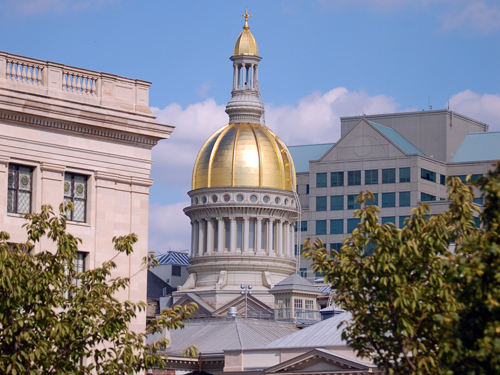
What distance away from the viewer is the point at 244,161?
443 ft

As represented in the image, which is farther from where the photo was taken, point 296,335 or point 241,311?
point 241,311

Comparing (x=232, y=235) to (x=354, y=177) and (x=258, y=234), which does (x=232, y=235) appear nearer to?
(x=258, y=234)

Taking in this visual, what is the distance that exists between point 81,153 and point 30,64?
3417 millimetres

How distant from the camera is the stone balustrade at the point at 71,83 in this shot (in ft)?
152

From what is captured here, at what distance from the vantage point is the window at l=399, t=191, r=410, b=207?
155375mm

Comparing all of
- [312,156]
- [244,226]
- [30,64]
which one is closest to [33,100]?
[30,64]

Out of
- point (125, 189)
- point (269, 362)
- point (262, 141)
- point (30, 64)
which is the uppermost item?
point (262, 141)

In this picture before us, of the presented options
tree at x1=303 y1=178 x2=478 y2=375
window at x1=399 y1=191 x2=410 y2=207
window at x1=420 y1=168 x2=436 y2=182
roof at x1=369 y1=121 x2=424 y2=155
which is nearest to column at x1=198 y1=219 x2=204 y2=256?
window at x1=399 y1=191 x2=410 y2=207

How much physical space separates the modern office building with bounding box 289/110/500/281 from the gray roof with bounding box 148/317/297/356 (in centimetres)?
5413

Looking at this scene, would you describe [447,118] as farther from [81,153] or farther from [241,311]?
[81,153]

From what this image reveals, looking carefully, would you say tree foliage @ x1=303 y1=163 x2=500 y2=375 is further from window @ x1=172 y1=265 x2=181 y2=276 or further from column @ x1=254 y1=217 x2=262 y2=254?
window @ x1=172 y1=265 x2=181 y2=276

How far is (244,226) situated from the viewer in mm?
134625

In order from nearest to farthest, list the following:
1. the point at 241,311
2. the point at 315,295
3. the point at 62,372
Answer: the point at 62,372 < the point at 315,295 < the point at 241,311

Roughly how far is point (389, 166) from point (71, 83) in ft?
364
